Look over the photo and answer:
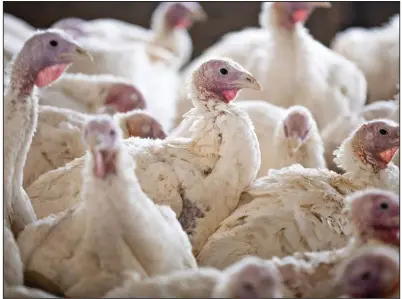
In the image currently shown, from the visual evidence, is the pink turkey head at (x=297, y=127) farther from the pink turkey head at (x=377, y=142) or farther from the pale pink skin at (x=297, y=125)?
the pink turkey head at (x=377, y=142)

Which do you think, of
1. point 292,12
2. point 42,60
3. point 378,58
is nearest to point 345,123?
point 292,12

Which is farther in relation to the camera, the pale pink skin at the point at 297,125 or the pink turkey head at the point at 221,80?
the pale pink skin at the point at 297,125

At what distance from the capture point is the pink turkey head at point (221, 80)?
3.06m

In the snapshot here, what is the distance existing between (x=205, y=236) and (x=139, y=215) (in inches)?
23.4

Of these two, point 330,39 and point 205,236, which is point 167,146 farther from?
point 330,39

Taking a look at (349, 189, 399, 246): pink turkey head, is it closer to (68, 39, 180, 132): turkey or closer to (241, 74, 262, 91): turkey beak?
(241, 74, 262, 91): turkey beak

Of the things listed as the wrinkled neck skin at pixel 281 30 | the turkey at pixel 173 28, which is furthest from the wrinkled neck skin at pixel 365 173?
the turkey at pixel 173 28

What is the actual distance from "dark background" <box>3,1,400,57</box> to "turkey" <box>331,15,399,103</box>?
1.20 meters

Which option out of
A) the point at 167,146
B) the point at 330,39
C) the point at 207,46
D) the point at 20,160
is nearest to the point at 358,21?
the point at 330,39

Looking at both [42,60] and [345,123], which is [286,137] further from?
[42,60]

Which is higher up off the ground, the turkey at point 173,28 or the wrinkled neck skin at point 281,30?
the wrinkled neck skin at point 281,30

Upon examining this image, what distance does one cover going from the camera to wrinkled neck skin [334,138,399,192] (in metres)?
3.07

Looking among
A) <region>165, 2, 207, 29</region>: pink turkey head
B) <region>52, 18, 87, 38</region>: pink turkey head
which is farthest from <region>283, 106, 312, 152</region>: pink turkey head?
<region>165, 2, 207, 29</region>: pink turkey head

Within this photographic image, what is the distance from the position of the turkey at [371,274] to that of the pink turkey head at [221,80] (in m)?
0.94
